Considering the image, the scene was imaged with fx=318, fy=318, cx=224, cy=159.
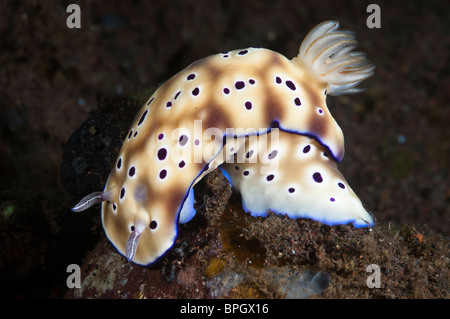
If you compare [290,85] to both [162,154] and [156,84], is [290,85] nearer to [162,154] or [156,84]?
[162,154]

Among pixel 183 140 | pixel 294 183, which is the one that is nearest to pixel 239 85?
pixel 183 140

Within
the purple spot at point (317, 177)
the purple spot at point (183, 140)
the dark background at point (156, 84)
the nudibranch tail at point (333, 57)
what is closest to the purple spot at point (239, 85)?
the purple spot at point (183, 140)

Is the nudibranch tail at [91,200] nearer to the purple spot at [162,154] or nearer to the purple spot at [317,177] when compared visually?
the purple spot at [162,154]

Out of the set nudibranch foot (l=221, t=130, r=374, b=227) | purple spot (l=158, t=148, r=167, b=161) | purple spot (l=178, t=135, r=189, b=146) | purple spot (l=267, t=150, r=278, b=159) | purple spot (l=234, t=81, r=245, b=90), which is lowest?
nudibranch foot (l=221, t=130, r=374, b=227)

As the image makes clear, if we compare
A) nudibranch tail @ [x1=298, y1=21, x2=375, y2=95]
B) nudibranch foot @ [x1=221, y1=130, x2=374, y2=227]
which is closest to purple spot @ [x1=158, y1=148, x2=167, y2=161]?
nudibranch foot @ [x1=221, y1=130, x2=374, y2=227]

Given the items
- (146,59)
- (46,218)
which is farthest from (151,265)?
(146,59)

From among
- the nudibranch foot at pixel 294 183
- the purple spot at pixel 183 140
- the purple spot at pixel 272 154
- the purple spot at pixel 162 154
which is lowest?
the nudibranch foot at pixel 294 183

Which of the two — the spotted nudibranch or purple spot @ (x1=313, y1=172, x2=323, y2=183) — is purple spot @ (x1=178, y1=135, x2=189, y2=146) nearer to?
the spotted nudibranch
